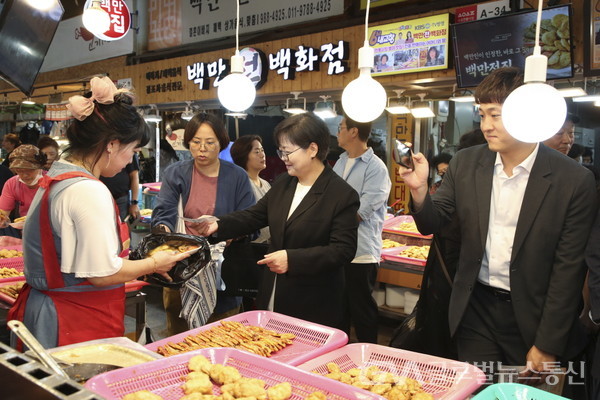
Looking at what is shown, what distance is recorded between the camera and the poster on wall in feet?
17.3

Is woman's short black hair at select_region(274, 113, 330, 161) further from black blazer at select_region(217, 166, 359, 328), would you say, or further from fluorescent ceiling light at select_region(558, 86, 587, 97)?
fluorescent ceiling light at select_region(558, 86, 587, 97)

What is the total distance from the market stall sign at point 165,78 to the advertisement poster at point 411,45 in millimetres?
4355

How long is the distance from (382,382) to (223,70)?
7808mm

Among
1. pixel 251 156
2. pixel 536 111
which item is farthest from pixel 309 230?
pixel 251 156

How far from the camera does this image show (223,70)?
898cm

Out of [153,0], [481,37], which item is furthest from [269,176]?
[481,37]

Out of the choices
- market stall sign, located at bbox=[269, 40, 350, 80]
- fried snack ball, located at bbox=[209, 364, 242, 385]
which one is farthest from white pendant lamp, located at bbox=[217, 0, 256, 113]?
market stall sign, located at bbox=[269, 40, 350, 80]

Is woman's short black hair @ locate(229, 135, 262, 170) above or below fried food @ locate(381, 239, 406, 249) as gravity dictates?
above

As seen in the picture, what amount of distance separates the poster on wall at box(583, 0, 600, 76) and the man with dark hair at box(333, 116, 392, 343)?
8.56 feet

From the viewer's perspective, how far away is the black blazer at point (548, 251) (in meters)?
2.28

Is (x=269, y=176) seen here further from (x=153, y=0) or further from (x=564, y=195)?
(x=564, y=195)

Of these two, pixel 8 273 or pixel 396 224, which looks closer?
pixel 8 273

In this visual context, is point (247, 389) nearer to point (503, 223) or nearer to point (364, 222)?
point (503, 223)

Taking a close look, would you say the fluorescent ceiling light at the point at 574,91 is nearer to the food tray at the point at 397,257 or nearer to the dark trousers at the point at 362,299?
the food tray at the point at 397,257
